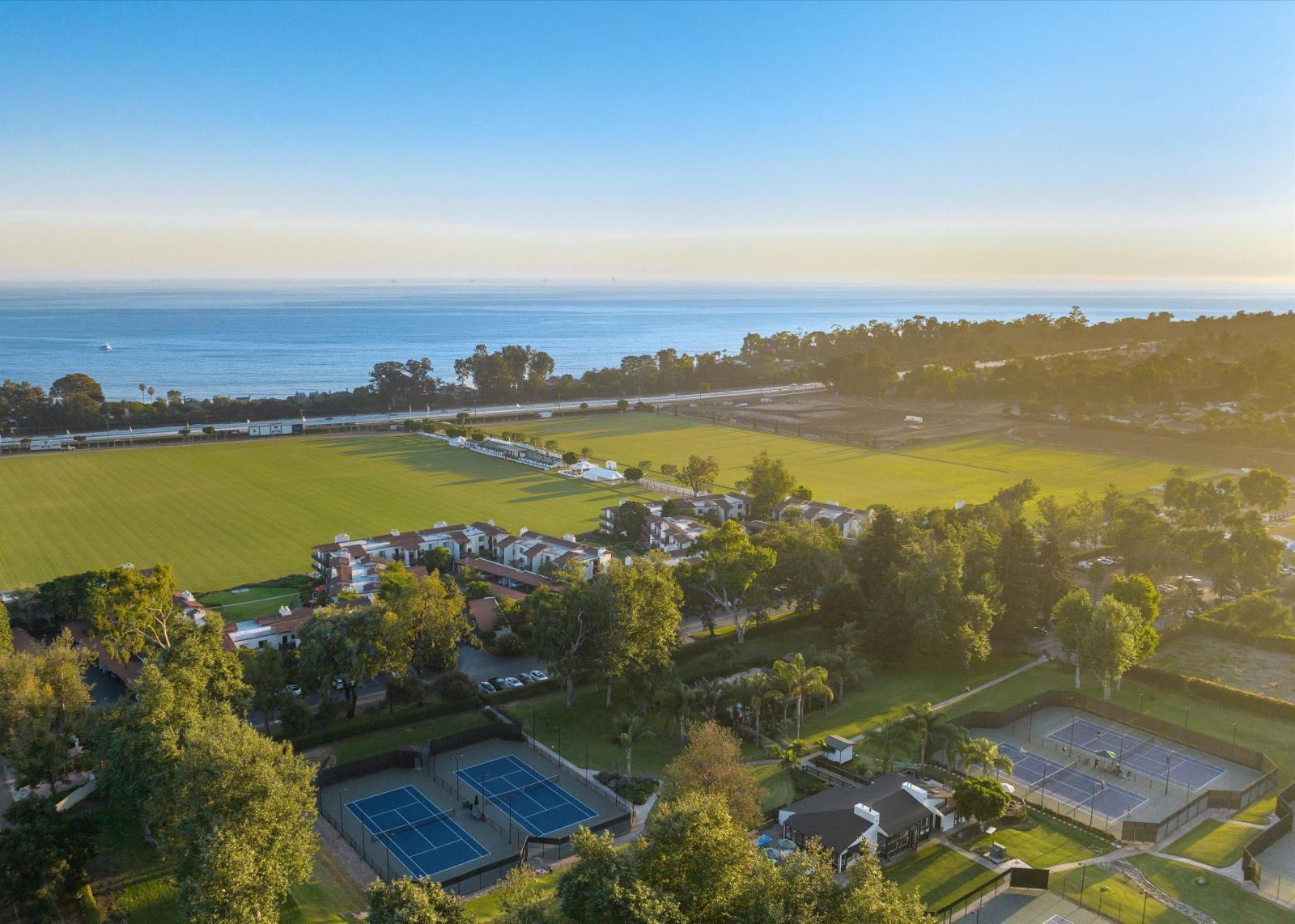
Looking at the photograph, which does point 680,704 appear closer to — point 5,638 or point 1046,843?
point 1046,843

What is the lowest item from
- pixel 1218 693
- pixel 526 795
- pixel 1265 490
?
pixel 526 795

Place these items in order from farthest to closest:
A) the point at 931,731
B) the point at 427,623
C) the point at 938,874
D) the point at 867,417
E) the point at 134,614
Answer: the point at 867,417, the point at 427,623, the point at 134,614, the point at 931,731, the point at 938,874

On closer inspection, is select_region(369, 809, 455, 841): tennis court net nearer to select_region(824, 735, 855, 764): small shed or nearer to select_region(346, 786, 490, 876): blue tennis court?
select_region(346, 786, 490, 876): blue tennis court

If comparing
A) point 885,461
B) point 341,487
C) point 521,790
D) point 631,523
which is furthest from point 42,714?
point 885,461

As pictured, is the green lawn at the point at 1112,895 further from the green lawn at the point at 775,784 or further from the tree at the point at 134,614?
the tree at the point at 134,614

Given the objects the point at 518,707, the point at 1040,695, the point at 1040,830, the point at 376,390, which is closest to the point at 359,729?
the point at 518,707

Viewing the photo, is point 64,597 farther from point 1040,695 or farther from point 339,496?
point 1040,695
